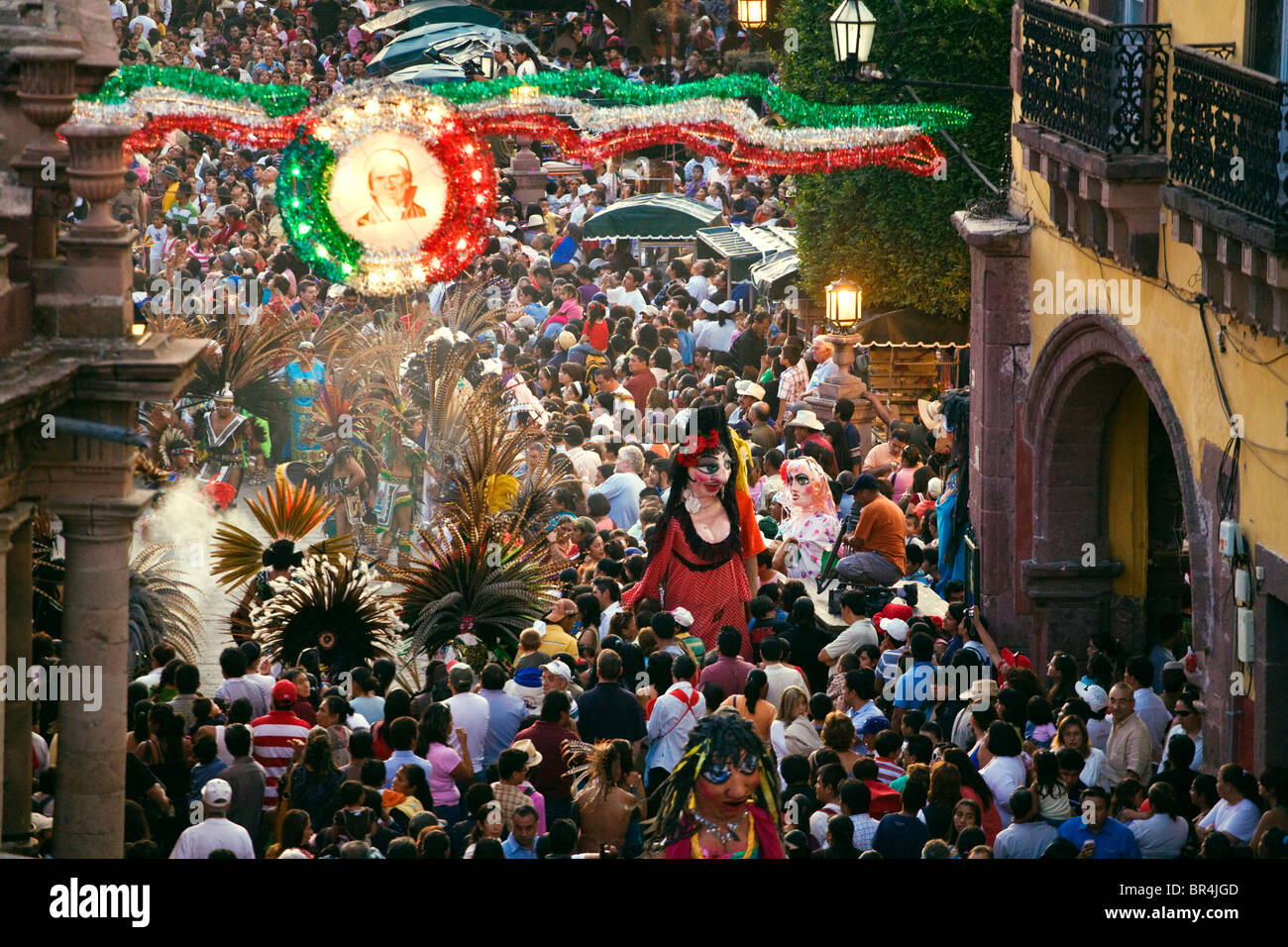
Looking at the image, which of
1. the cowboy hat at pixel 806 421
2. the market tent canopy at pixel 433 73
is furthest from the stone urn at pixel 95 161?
the market tent canopy at pixel 433 73

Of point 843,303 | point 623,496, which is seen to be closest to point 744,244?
point 843,303

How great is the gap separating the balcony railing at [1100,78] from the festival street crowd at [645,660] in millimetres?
3141

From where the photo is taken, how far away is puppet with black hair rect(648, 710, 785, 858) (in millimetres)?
8586

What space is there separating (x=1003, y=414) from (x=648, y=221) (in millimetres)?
11585

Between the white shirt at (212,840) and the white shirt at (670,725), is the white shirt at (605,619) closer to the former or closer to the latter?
the white shirt at (670,725)

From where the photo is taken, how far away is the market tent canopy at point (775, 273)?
25484mm

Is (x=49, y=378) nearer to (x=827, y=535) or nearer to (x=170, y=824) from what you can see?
(x=170, y=824)

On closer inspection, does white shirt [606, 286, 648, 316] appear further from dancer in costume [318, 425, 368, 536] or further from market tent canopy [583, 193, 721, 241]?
dancer in costume [318, 425, 368, 536]

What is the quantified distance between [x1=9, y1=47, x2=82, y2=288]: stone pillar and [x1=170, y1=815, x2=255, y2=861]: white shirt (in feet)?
9.64

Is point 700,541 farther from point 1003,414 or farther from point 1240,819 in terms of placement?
point 1240,819

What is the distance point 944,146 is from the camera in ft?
68.0

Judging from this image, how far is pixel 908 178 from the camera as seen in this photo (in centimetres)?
2161

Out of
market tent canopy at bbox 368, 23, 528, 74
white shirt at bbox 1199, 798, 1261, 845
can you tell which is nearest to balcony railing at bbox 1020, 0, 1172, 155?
white shirt at bbox 1199, 798, 1261, 845

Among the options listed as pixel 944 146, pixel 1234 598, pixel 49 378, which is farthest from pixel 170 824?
pixel 944 146
